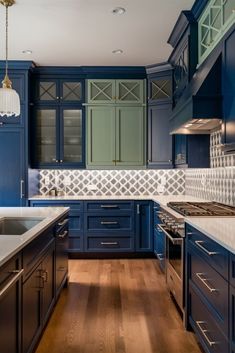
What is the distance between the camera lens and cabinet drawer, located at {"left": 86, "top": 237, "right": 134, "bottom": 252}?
16.4ft

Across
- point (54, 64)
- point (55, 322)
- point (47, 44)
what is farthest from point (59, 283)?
point (54, 64)

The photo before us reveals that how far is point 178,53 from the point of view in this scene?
429 centimetres

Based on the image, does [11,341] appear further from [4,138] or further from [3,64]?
[3,64]

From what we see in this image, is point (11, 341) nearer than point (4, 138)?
Yes

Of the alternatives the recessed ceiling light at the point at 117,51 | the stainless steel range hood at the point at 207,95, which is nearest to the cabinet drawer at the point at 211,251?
the stainless steel range hood at the point at 207,95

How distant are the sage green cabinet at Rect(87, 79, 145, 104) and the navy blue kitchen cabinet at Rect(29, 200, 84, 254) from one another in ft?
5.05

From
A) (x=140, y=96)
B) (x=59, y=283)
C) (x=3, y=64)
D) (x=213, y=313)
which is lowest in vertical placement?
(x=59, y=283)

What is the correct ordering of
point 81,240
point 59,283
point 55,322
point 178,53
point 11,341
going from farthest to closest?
point 81,240
point 178,53
point 59,283
point 55,322
point 11,341

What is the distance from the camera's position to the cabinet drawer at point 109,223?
498 centimetres

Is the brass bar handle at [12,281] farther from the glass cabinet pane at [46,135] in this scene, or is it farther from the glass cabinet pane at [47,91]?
the glass cabinet pane at [47,91]

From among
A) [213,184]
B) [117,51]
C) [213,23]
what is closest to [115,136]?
[117,51]

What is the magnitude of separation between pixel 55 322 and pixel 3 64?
364 centimetres

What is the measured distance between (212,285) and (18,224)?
164 cm

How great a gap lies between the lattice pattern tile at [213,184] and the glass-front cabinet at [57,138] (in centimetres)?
167
